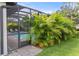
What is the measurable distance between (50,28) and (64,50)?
0.56m

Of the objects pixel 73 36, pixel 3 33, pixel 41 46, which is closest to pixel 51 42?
pixel 41 46

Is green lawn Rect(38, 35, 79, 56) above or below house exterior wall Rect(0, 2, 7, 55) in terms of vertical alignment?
below

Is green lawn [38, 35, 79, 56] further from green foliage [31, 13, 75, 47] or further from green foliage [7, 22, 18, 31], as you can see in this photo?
green foliage [7, 22, 18, 31]

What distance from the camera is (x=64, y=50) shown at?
3662 mm

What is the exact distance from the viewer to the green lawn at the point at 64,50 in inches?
142

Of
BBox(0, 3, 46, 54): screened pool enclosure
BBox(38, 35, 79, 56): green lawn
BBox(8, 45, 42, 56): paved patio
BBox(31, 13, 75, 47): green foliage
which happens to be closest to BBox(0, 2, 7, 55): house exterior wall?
BBox(0, 3, 46, 54): screened pool enclosure

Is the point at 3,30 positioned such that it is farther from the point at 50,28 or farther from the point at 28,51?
the point at 50,28

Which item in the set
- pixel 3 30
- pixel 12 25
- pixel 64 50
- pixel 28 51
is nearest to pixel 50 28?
pixel 64 50

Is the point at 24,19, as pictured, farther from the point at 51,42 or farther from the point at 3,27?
the point at 51,42

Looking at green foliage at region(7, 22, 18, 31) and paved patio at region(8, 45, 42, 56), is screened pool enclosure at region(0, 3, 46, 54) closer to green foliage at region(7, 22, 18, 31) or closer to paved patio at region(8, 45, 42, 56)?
green foliage at region(7, 22, 18, 31)

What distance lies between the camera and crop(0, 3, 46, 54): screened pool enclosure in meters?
3.63

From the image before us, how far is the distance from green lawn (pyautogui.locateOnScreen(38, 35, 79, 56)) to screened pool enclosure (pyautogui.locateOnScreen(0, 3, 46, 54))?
1.38 ft

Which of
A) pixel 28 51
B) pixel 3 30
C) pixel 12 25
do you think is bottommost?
pixel 28 51

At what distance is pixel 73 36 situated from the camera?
3711 mm
